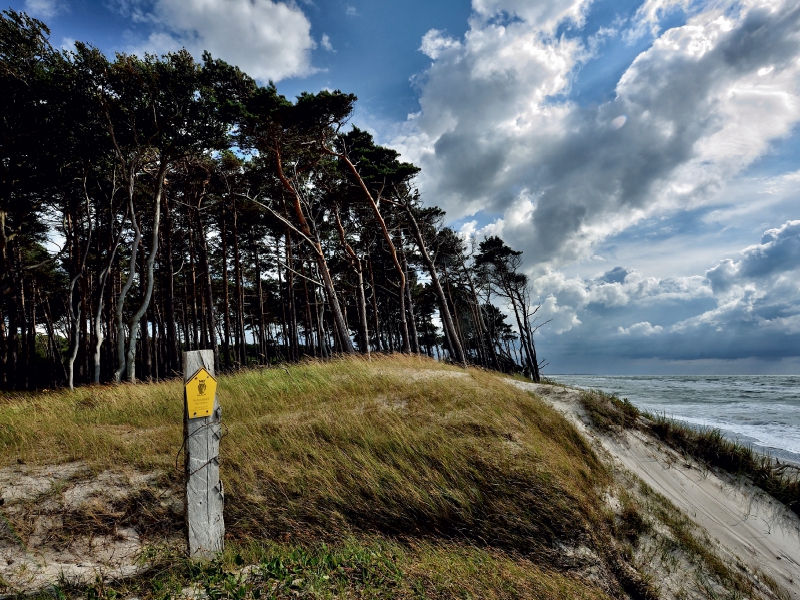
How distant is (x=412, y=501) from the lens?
16.5 ft

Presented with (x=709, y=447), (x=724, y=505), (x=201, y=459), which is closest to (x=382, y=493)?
(x=201, y=459)

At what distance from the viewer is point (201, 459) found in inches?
168

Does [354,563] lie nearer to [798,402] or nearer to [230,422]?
[230,422]

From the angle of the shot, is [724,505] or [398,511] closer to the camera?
[398,511]

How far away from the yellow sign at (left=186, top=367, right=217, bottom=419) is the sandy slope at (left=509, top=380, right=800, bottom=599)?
6799 millimetres

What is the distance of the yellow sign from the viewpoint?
4.28 metres

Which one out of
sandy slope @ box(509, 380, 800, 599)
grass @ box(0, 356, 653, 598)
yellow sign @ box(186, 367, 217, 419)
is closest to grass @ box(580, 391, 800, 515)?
sandy slope @ box(509, 380, 800, 599)

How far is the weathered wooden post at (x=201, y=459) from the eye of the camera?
13.5 ft

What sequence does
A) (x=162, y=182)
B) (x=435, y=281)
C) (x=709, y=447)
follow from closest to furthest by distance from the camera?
(x=709, y=447) < (x=162, y=182) < (x=435, y=281)

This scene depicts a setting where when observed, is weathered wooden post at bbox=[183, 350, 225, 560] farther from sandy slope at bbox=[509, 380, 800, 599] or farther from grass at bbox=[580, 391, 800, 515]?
grass at bbox=[580, 391, 800, 515]

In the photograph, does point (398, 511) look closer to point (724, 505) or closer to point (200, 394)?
point (200, 394)

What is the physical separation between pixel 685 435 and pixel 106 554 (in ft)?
32.5

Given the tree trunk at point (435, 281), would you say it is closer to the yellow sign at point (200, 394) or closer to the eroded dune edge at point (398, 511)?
the eroded dune edge at point (398, 511)

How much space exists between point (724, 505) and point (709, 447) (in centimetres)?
145
